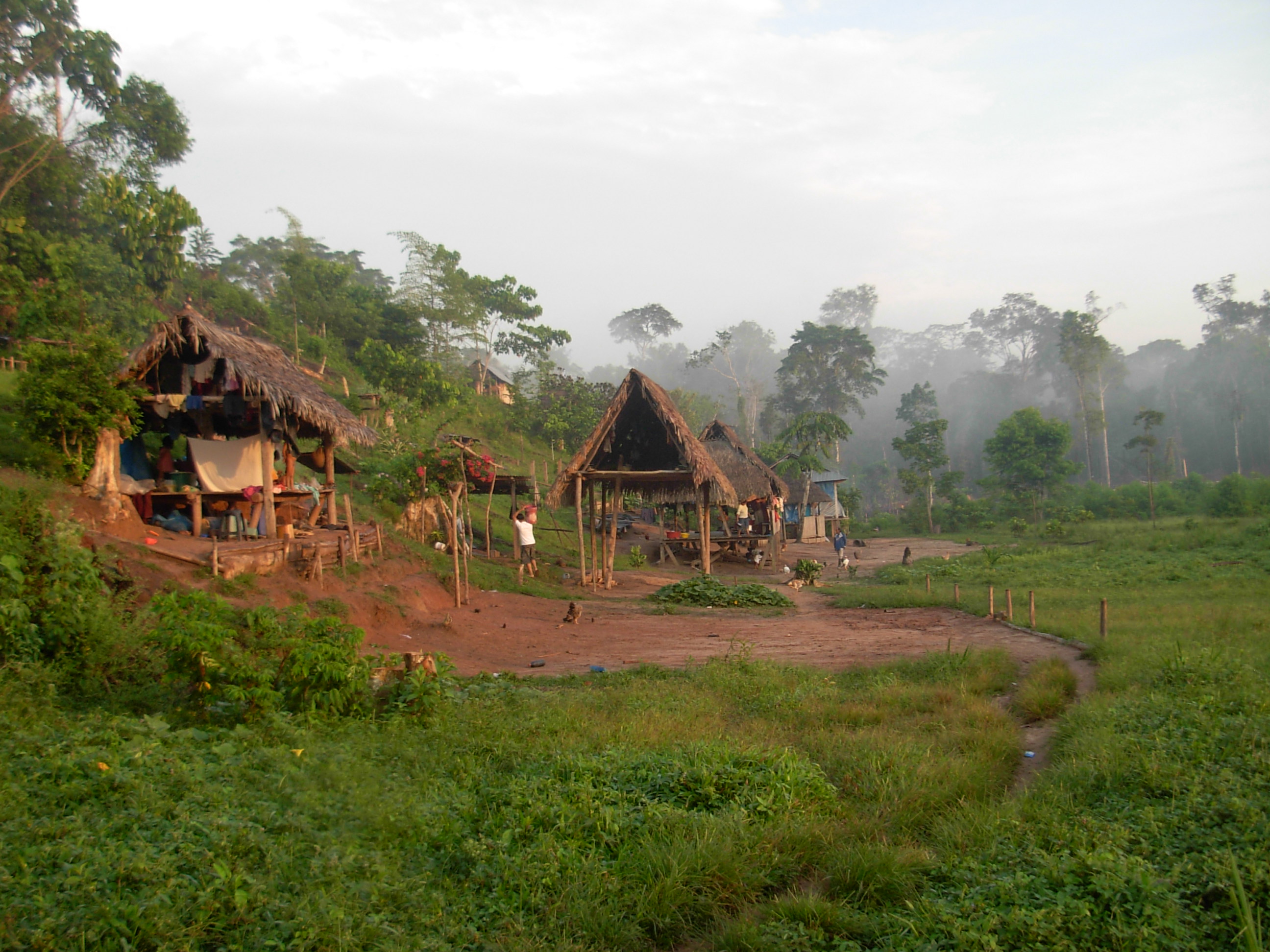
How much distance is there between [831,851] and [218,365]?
453 inches

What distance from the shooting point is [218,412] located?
12.8m

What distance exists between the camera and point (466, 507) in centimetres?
1736

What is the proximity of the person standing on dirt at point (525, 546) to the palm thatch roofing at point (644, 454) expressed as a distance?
3.00ft

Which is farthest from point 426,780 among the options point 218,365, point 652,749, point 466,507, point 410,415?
point 410,415

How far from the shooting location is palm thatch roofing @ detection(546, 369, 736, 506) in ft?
52.6

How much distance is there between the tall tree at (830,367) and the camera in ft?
175

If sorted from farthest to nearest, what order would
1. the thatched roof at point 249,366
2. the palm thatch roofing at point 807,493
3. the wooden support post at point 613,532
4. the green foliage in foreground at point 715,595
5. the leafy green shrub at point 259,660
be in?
the palm thatch roofing at point 807,493 < the wooden support post at point 613,532 < the green foliage in foreground at point 715,595 < the thatched roof at point 249,366 < the leafy green shrub at point 259,660

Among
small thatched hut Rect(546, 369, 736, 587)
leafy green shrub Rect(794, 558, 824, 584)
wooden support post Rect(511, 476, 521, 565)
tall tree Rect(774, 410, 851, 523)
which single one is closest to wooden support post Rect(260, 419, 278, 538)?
wooden support post Rect(511, 476, 521, 565)

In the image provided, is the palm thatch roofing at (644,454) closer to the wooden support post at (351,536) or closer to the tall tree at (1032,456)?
the wooden support post at (351,536)

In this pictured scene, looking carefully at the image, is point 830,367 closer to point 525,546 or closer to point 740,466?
point 740,466

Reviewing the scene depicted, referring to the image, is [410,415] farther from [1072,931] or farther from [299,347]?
[1072,931]

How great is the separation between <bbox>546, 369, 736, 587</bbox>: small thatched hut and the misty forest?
0.45 feet

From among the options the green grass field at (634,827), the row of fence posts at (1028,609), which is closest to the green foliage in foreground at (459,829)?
the green grass field at (634,827)

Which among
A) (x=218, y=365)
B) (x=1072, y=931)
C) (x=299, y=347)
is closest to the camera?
(x=1072, y=931)
